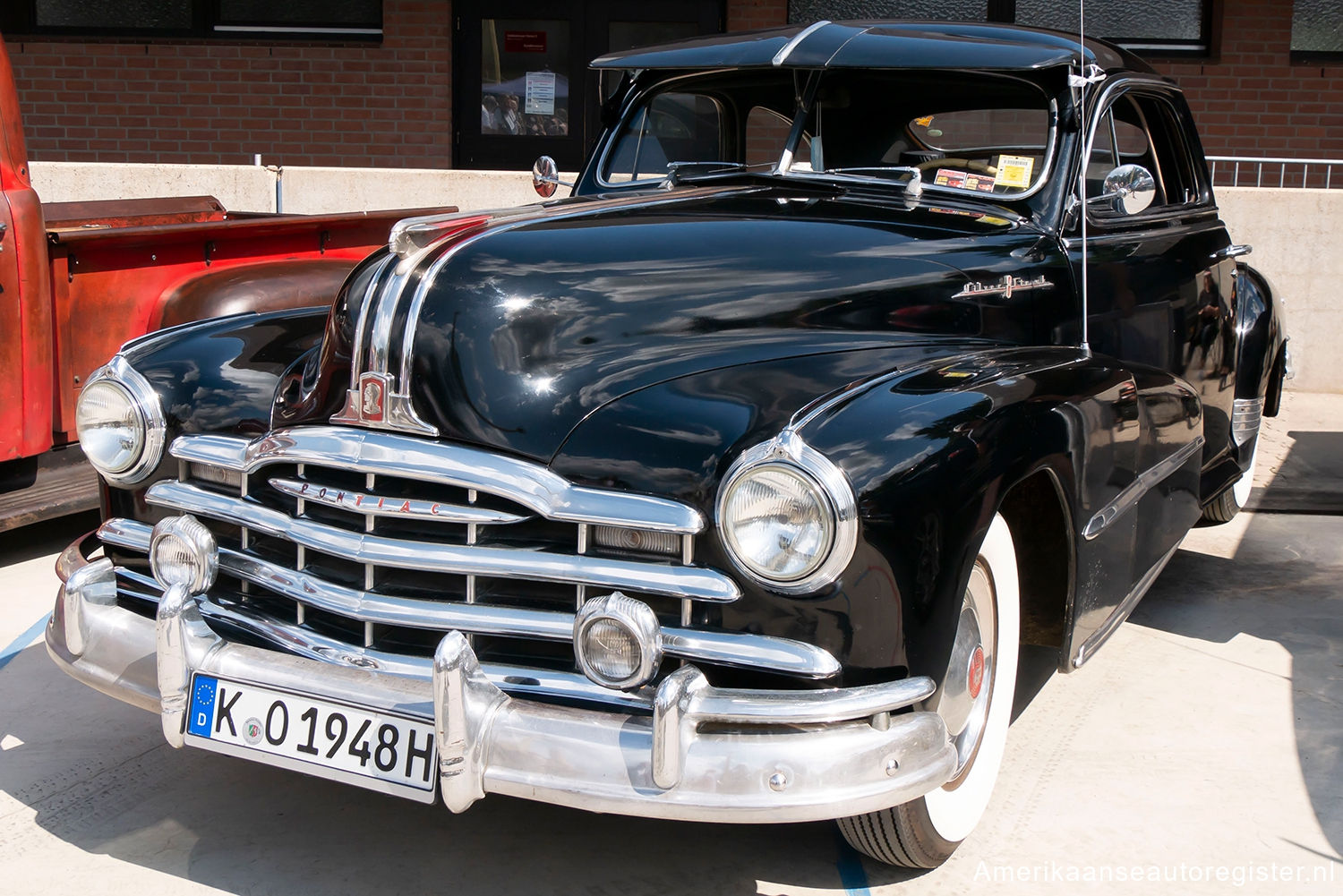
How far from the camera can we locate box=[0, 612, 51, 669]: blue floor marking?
156 inches

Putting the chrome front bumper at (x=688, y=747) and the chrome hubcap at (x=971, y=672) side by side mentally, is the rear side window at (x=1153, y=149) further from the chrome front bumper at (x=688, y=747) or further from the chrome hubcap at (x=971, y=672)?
the chrome front bumper at (x=688, y=747)

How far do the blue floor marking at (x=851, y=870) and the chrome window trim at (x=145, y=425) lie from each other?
1.74 metres

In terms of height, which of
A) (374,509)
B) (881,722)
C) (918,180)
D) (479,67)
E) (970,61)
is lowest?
(881,722)

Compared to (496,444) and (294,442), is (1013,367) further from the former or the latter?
(294,442)

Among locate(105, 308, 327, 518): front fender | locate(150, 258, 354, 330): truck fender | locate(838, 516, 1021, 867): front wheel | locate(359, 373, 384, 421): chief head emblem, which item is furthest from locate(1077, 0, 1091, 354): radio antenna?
locate(150, 258, 354, 330): truck fender

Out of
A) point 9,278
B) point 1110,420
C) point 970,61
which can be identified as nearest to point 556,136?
point 9,278

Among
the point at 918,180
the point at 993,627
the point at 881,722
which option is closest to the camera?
the point at 881,722

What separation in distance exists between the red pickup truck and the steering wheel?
2.44 meters

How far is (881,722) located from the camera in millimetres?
2266

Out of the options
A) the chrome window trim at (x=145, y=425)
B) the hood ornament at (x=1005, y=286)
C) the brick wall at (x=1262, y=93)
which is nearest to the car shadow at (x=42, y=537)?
the chrome window trim at (x=145, y=425)

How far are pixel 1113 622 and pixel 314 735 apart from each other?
6.18 feet

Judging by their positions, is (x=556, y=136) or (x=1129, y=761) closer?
(x=1129, y=761)

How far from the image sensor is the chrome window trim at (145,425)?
118 inches

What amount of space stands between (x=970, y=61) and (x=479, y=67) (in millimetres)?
7680
